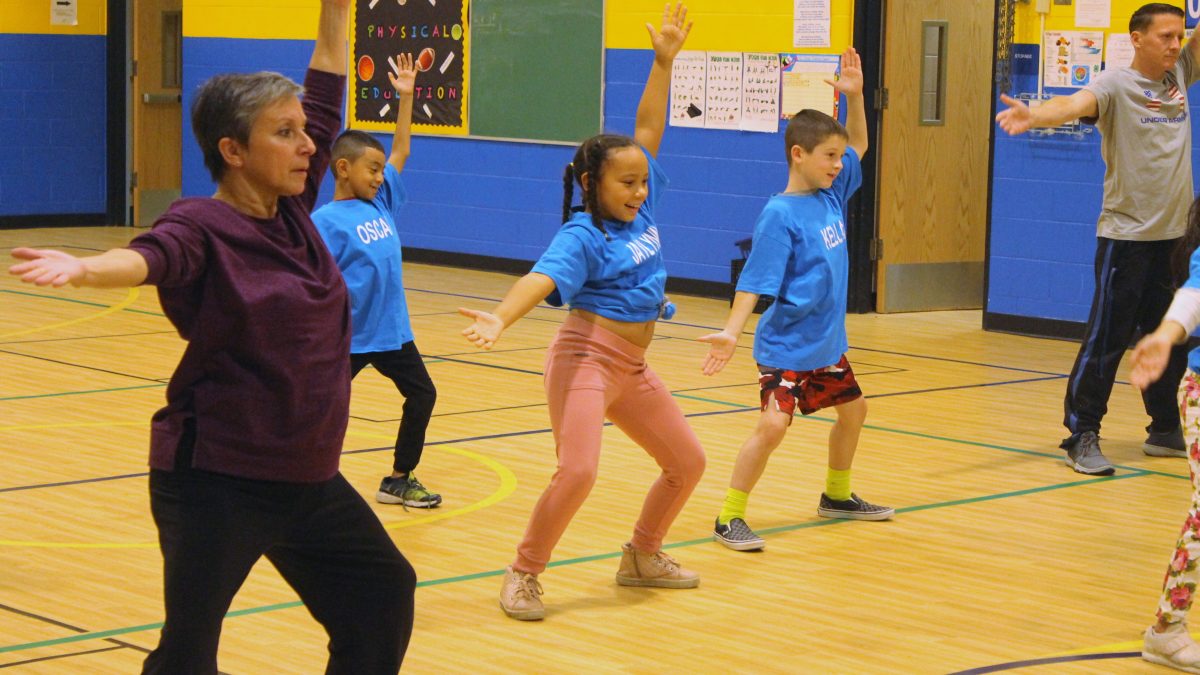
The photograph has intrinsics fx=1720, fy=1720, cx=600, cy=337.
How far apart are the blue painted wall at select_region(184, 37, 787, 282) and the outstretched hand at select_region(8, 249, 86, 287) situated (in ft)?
31.4

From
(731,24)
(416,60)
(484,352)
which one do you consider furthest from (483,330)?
(416,60)

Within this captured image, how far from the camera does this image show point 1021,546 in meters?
5.64

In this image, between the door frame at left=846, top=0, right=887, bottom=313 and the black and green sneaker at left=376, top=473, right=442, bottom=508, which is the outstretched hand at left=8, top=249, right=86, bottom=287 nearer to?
the black and green sneaker at left=376, top=473, right=442, bottom=508

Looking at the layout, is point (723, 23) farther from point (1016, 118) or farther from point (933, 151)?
point (1016, 118)

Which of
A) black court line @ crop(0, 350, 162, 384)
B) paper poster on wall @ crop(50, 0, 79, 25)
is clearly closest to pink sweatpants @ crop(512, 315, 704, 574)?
black court line @ crop(0, 350, 162, 384)

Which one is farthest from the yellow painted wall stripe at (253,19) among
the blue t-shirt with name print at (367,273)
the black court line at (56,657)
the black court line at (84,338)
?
the black court line at (56,657)

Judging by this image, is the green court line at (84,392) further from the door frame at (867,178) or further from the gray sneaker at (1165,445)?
the door frame at (867,178)

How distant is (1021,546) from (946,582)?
1.91 feet

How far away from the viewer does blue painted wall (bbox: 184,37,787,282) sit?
12.4 m

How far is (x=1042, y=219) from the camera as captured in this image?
10.8 meters

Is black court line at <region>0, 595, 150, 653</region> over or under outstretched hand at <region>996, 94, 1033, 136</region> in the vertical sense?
under

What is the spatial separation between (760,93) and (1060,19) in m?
2.30

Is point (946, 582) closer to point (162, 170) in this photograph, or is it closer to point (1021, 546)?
point (1021, 546)

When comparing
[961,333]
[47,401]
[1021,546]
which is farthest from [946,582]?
[961,333]
